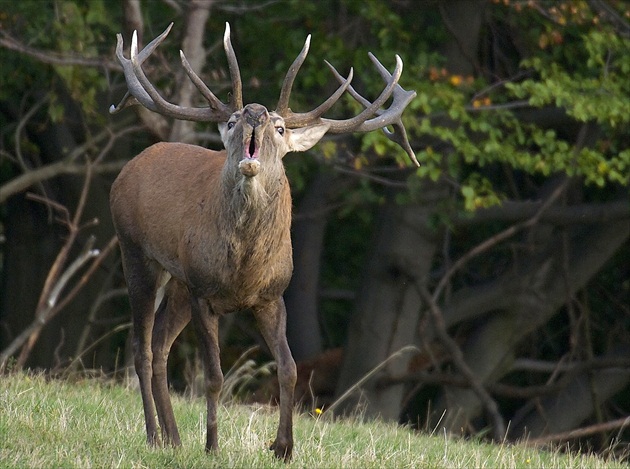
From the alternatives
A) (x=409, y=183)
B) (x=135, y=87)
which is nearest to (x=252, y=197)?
(x=135, y=87)

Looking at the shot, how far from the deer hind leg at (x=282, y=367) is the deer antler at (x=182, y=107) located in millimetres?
1038

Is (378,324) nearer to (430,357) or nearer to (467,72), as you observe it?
(430,357)

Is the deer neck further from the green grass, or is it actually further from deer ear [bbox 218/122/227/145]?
the green grass

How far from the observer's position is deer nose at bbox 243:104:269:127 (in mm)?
6270

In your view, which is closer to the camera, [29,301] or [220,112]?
[220,112]

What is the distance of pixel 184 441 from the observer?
7.11 meters

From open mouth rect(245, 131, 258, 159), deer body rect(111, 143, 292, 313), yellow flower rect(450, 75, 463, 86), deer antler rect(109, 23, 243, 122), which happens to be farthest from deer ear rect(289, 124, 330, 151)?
yellow flower rect(450, 75, 463, 86)

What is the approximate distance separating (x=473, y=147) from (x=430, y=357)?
3.81 metres

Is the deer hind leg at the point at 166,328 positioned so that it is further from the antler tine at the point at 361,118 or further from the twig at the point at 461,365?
the twig at the point at 461,365

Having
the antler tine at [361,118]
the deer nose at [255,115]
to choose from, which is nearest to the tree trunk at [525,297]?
the antler tine at [361,118]

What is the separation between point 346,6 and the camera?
14344 millimetres

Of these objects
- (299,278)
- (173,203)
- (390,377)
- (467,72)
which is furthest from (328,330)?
(173,203)

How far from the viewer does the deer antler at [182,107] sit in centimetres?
656

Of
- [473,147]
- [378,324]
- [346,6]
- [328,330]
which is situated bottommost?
[328,330]
